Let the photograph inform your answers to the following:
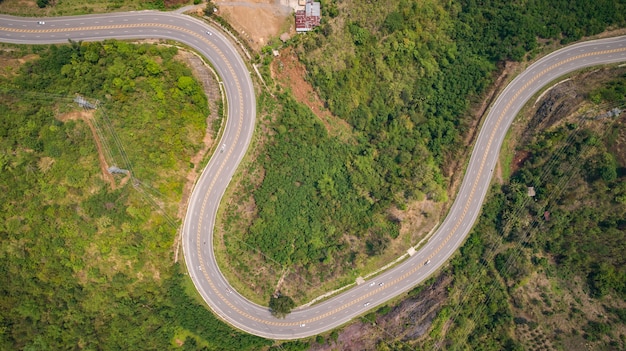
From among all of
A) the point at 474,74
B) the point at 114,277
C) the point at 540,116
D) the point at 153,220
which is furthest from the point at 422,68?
the point at 114,277

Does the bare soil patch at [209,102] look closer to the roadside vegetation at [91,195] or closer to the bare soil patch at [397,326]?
the roadside vegetation at [91,195]

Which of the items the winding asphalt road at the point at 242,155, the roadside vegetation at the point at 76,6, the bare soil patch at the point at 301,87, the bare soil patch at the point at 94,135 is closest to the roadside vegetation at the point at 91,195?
the bare soil patch at the point at 94,135

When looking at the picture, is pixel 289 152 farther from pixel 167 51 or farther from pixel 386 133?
pixel 167 51

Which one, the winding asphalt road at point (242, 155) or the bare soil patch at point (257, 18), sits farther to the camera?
the bare soil patch at point (257, 18)

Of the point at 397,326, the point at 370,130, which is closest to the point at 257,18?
the point at 370,130

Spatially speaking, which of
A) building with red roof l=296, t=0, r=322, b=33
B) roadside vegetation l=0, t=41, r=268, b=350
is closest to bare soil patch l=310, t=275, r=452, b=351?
roadside vegetation l=0, t=41, r=268, b=350

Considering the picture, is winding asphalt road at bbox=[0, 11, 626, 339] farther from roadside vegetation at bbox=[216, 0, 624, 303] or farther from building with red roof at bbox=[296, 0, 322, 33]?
building with red roof at bbox=[296, 0, 322, 33]

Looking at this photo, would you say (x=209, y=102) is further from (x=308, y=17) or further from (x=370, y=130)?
(x=370, y=130)

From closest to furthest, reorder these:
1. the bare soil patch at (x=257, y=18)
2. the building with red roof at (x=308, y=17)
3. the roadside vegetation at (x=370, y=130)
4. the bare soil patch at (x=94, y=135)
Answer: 1. the bare soil patch at (x=94, y=135)
2. the bare soil patch at (x=257, y=18)
3. the roadside vegetation at (x=370, y=130)
4. the building with red roof at (x=308, y=17)
